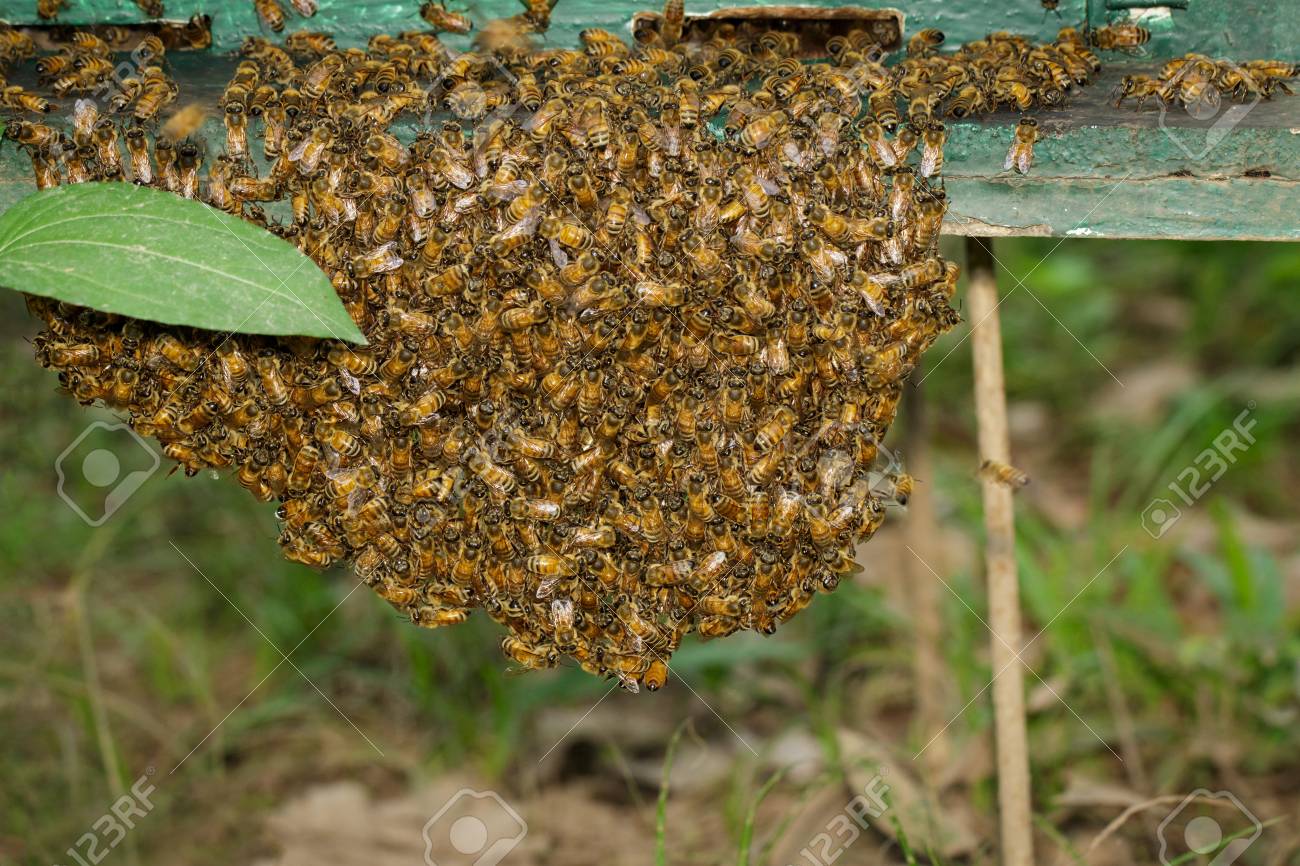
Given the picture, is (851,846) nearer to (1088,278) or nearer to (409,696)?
(409,696)

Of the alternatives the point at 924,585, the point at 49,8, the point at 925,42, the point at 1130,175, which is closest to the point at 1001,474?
the point at 1130,175

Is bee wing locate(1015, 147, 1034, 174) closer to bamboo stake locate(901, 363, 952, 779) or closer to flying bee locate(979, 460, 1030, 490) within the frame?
flying bee locate(979, 460, 1030, 490)

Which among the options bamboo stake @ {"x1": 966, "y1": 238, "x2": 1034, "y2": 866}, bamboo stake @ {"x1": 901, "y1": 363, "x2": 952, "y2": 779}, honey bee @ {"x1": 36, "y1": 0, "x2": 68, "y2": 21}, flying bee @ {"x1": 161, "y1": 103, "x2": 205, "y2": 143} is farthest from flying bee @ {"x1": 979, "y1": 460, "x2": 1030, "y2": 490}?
honey bee @ {"x1": 36, "y1": 0, "x2": 68, "y2": 21}

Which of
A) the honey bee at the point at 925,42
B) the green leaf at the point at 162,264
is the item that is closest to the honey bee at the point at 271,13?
the green leaf at the point at 162,264

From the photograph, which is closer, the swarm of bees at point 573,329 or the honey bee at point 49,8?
the swarm of bees at point 573,329

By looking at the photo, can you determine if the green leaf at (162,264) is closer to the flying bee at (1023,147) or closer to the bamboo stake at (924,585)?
the flying bee at (1023,147)

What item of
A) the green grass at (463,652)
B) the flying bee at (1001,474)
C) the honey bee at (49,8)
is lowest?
the green grass at (463,652)
